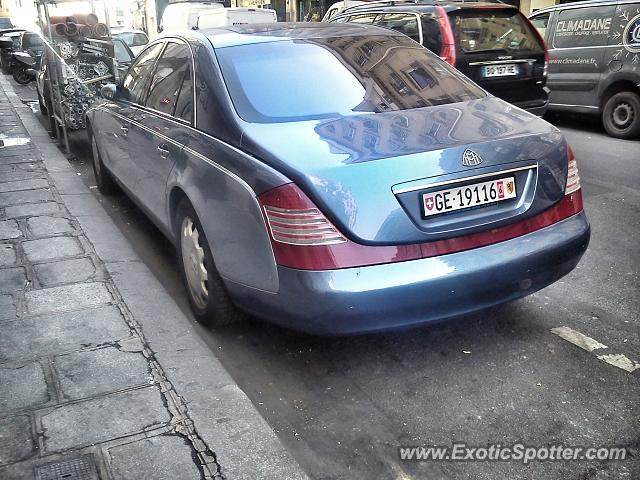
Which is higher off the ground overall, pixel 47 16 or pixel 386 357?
pixel 47 16

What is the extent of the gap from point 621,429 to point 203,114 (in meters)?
2.53

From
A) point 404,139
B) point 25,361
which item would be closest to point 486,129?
point 404,139

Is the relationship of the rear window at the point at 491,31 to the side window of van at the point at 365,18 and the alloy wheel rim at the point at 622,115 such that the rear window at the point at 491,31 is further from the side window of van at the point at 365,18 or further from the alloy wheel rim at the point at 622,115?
the alloy wheel rim at the point at 622,115

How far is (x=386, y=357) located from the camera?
3.22 m

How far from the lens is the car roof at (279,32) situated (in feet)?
12.1

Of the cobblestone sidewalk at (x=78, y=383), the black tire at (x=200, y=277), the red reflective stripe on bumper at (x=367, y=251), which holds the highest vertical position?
the red reflective stripe on bumper at (x=367, y=251)

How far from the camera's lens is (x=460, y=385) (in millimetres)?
2963

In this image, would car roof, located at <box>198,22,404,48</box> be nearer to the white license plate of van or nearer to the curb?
the curb

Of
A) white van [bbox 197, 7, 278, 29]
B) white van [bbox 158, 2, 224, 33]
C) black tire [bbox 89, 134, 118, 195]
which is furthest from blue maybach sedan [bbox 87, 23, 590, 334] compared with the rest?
white van [bbox 158, 2, 224, 33]

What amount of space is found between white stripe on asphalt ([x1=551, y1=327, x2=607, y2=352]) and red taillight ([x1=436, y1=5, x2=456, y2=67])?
4348 millimetres

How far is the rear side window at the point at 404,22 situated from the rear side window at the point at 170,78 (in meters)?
3.60

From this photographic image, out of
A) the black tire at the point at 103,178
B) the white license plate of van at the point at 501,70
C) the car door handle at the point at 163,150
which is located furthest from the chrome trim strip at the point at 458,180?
the white license plate of van at the point at 501,70

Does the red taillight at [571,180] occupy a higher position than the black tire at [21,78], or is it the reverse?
the red taillight at [571,180]

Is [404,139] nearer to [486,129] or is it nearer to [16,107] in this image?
[486,129]
